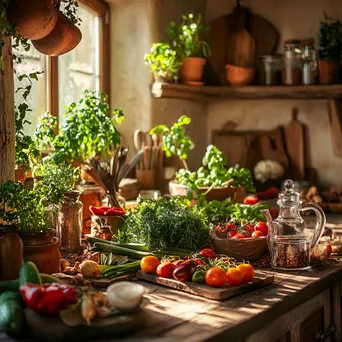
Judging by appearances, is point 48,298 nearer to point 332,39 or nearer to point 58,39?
point 58,39

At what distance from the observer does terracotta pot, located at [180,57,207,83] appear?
3.81 m

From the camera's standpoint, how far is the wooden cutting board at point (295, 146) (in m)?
4.05

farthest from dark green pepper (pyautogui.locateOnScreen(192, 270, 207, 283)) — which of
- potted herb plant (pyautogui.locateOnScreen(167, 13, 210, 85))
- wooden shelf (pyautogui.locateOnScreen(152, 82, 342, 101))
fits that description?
potted herb plant (pyautogui.locateOnScreen(167, 13, 210, 85))

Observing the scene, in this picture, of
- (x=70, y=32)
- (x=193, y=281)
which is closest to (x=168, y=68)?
(x=70, y=32)

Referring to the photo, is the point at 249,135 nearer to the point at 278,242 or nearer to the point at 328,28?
→ the point at 328,28

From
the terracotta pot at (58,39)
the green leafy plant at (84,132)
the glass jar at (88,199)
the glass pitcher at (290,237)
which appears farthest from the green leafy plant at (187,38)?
the glass pitcher at (290,237)

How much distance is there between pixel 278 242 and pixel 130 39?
6.08 ft

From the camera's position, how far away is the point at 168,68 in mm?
3629

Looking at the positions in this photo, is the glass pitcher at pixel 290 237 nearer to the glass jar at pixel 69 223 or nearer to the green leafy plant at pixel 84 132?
the glass jar at pixel 69 223

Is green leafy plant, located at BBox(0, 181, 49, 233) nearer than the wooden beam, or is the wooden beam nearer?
green leafy plant, located at BBox(0, 181, 49, 233)

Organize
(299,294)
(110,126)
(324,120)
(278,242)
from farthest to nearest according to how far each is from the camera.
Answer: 1. (324,120)
2. (110,126)
3. (278,242)
4. (299,294)

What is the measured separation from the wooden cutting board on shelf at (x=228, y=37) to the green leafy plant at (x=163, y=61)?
21.6 inches

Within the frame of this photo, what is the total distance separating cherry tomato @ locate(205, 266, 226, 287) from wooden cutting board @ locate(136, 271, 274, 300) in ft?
0.04

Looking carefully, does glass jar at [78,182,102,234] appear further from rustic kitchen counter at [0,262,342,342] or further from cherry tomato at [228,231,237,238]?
rustic kitchen counter at [0,262,342,342]
